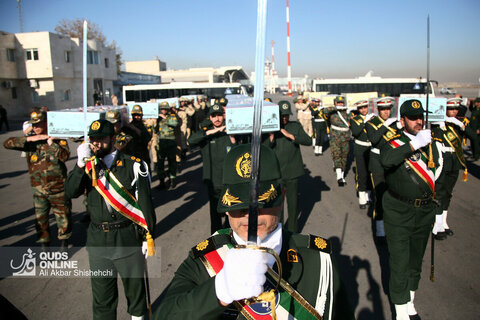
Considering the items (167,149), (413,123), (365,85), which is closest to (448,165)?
(413,123)

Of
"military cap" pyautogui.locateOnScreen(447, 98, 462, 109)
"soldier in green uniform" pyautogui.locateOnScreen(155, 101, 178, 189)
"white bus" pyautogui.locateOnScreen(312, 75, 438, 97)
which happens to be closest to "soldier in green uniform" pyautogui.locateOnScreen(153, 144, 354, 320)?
"military cap" pyautogui.locateOnScreen(447, 98, 462, 109)

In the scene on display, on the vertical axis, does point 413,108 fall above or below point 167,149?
above

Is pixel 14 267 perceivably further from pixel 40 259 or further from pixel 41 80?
pixel 41 80

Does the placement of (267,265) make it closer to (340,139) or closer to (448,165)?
(448,165)

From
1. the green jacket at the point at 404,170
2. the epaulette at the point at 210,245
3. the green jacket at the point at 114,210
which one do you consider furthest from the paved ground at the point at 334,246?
the epaulette at the point at 210,245

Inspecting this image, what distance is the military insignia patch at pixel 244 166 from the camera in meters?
1.55

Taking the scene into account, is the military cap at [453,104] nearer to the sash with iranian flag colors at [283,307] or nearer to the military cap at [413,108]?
the military cap at [413,108]

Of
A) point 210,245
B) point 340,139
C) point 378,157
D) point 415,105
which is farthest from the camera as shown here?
point 340,139

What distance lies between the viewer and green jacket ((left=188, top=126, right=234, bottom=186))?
18.4ft

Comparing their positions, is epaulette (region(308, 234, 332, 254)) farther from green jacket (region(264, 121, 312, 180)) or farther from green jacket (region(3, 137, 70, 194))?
green jacket (region(3, 137, 70, 194))

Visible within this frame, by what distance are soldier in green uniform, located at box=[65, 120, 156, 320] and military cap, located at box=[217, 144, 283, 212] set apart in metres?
2.15

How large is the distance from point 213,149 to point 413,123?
311cm

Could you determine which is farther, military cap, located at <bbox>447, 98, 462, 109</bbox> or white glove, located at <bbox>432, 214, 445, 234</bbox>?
military cap, located at <bbox>447, 98, 462, 109</bbox>

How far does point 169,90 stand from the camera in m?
29.8
